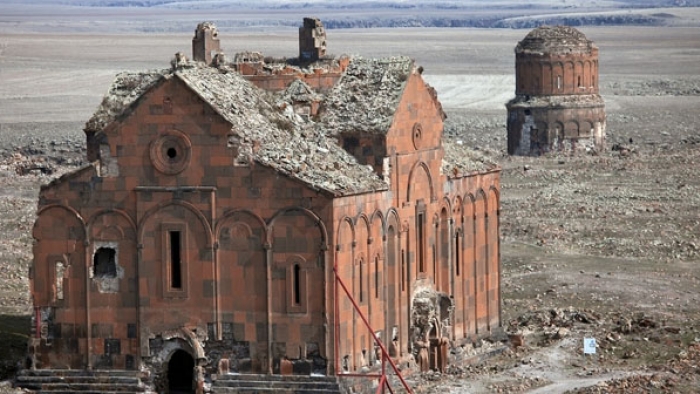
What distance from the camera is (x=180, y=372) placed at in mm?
32594

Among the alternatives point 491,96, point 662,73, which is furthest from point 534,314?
point 662,73

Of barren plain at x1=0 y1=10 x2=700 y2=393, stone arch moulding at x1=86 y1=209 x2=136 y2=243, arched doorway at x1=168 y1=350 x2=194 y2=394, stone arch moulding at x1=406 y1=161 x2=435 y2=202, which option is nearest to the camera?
stone arch moulding at x1=86 y1=209 x2=136 y2=243

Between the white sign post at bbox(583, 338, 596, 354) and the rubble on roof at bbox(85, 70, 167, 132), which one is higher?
the rubble on roof at bbox(85, 70, 167, 132)

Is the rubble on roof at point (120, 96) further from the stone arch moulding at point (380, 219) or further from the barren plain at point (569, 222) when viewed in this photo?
the stone arch moulding at point (380, 219)

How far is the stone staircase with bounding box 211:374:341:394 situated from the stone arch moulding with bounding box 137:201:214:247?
2.06 metres

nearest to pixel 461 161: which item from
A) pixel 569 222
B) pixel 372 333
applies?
pixel 372 333

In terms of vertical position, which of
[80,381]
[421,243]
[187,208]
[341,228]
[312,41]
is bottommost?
[80,381]

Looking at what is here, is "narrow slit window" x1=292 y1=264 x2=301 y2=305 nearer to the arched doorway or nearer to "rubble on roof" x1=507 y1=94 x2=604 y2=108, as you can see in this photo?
the arched doorway

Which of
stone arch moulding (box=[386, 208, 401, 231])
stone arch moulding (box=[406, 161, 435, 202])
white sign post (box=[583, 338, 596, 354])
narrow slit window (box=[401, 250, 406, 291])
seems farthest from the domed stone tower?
stone arch moulding (box=[386, 208, 401, 231])

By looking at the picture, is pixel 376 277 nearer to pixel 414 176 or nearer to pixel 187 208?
pixel 414 176

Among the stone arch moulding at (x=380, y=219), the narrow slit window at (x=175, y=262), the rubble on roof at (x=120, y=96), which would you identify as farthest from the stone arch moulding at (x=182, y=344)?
the rubble on roof at (x=120, y=96)

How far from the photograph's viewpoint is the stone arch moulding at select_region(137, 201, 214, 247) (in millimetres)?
31562

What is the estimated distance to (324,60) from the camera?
37.3 meters

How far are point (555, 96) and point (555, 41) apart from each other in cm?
217
